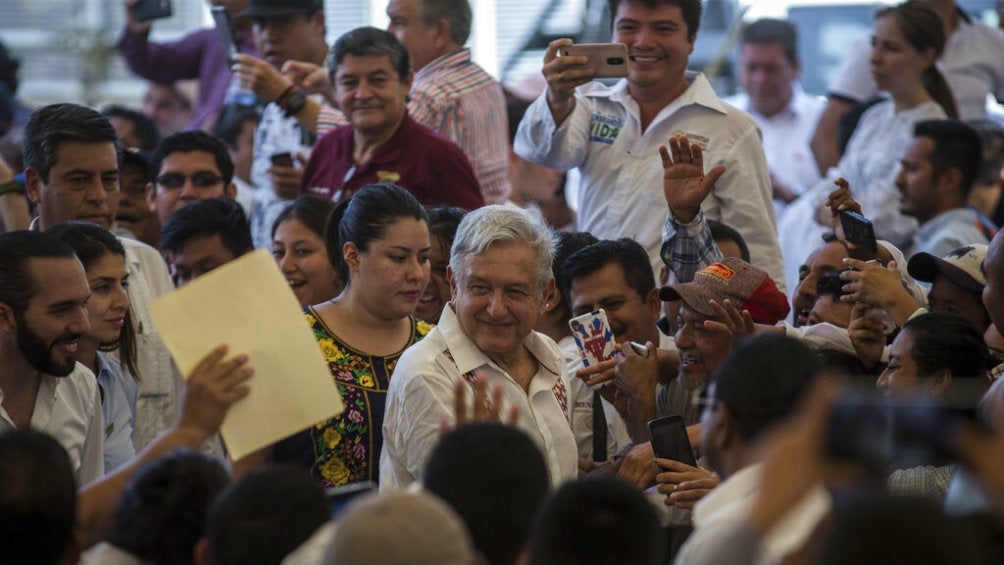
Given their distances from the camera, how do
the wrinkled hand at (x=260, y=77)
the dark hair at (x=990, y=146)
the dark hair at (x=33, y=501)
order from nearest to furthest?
1. the dark hair at (x=33, y=501)
2. the wrinkled hand at (x=260, y=77)
3. the dark hair at (x=990, y=146)

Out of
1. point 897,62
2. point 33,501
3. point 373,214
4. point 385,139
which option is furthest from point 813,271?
point 33,501

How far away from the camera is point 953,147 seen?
22.4 feet

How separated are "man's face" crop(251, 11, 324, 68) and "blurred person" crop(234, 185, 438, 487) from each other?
2.71 m

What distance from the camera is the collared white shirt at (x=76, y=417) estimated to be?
4.68m

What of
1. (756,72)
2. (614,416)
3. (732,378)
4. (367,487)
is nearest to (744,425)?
(732,378)

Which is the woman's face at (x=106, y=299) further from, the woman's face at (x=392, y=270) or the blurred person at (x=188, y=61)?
the blurred person at (x=188, y=61)

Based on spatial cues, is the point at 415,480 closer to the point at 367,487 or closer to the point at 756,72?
the point at 367,487

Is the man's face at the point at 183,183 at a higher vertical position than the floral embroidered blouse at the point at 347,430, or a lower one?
higher

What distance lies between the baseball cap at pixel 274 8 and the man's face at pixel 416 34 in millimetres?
566

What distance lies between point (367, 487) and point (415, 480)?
675mm

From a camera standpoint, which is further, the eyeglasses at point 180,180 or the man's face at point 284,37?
the man's face at point 284,37

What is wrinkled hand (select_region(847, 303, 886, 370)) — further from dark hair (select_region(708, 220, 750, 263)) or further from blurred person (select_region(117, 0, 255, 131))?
blurred person (select_region(117, 0, 255, 131))

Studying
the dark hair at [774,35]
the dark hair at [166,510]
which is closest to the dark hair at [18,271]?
the dark hair at [166,510]

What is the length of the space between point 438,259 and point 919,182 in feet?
8.28
